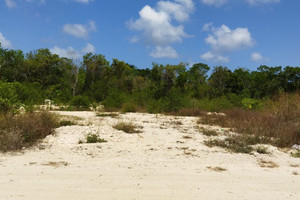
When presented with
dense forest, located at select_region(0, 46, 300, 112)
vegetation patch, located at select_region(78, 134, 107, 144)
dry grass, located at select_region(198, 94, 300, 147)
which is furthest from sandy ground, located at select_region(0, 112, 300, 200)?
dense forest, located at select_region(0, 46, 300, 112)

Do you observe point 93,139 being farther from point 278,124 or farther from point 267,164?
point 278,124

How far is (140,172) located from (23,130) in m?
3.80

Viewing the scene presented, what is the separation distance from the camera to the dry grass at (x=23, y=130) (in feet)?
18.4

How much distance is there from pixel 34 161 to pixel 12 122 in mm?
2406

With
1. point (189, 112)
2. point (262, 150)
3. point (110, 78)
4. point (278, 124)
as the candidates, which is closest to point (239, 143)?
point (262, 150)

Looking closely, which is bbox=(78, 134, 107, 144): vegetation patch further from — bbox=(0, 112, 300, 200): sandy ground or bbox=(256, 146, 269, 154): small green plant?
bbox=(256, 146, 269, 154): small green plant

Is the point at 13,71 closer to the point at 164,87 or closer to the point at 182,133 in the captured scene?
the point at 164,87

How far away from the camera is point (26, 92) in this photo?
1469cm

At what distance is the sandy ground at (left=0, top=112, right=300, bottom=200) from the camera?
3.37 meters

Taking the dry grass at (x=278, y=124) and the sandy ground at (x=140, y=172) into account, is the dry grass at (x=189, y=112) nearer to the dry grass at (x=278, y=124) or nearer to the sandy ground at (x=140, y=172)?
the dry grass at (x=278, y=124)

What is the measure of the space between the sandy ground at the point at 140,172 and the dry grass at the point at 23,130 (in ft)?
0.97

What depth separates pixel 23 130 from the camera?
245 inches

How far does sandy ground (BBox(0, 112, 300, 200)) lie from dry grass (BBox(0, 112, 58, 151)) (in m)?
0.30

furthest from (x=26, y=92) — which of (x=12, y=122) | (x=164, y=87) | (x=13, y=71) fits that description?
(x=13, y=71)
